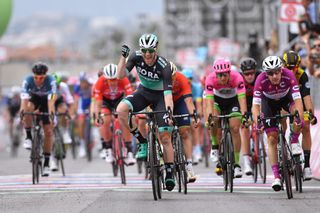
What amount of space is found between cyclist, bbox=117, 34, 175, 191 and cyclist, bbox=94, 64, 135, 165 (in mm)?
3813

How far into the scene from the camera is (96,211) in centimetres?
1293

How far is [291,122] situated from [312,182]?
7.34 ft

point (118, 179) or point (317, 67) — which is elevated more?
→ point (317, 67)

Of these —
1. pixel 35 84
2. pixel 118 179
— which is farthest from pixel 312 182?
pixel 35 84

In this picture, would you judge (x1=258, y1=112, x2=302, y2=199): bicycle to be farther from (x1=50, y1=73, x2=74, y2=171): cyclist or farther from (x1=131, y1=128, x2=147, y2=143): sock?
(x1=50, y1=73, x2=74, y2=171): cyclist

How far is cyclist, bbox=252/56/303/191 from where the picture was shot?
572 inches

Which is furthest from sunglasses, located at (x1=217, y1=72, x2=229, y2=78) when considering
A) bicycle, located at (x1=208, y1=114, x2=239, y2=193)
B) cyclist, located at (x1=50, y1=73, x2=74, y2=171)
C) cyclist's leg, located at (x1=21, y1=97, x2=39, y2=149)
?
cyclist, located at (x1=50, y1=73, x2=74, y2=171)

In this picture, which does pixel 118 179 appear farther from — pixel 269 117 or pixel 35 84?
pixel 269 117

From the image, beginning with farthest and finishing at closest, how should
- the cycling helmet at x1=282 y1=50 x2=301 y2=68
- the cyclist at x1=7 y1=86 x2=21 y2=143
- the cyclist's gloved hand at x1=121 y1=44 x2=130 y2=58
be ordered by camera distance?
1. the cyclist at x1=7 y1=86 x2=21 y2=143
2. the cycling helmet at x1=282 y1=50 x2=301 y2=68
3. the cyclist's gloved hand at x1=121 y1=44 x2=130 y2=58

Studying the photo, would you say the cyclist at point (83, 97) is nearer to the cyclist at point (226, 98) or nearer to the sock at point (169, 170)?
the cyclist at point (226, 98)

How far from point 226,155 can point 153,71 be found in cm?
173

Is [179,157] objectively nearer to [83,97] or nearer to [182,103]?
[182,103]

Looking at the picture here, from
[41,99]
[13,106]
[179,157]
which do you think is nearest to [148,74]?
[179,157]

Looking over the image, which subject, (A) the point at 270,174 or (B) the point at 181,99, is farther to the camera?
(A) the point at 270,174
